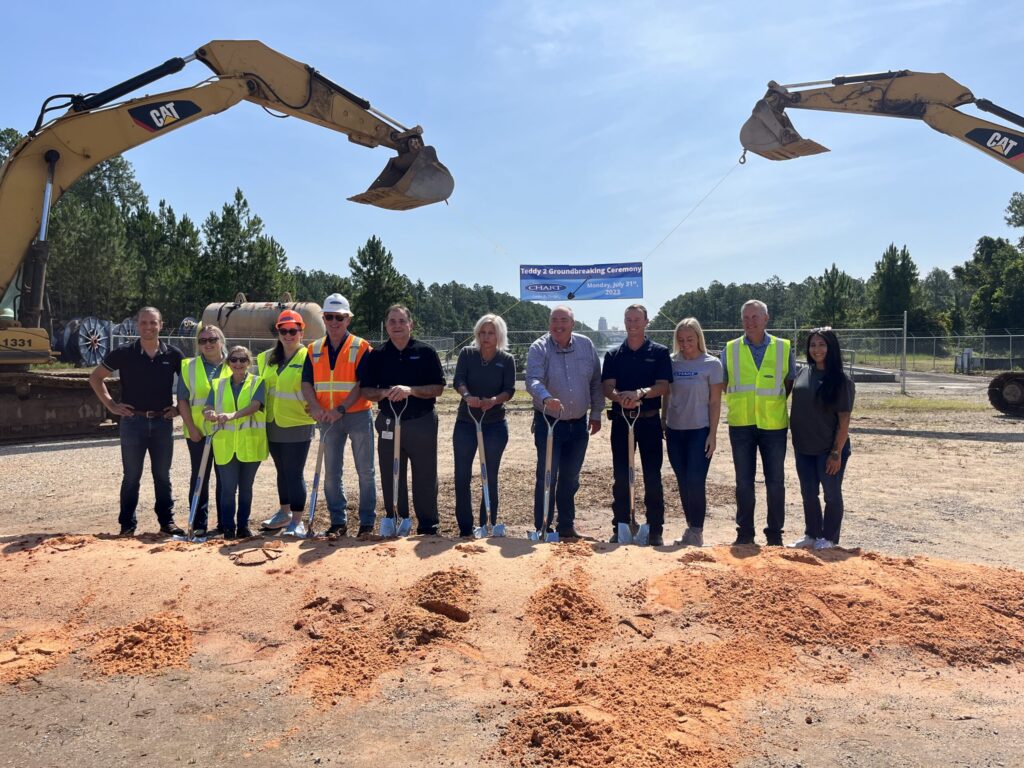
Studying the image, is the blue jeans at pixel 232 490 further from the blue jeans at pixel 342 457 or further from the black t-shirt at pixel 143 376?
the black t-shirt at pixel 143 376

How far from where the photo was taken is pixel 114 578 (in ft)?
15.8

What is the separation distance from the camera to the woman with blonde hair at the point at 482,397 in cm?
598

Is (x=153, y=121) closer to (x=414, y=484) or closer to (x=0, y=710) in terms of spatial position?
(x=414, y=484)

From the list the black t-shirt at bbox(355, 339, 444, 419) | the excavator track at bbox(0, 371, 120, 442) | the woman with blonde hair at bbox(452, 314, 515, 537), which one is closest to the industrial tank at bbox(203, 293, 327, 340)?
the excavator track at bbox(0, 371, 120, 442)

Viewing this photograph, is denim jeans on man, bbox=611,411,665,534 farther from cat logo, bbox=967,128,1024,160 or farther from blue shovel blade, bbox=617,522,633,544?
cat logo, bbox=967,128,1024,160

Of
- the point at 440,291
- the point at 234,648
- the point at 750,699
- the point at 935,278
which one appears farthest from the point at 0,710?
the point at 935,278

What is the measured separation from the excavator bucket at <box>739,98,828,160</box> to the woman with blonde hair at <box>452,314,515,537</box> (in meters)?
9.98

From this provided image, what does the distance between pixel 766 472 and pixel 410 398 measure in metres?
2.95

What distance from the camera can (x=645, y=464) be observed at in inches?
237

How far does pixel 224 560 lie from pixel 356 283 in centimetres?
3808

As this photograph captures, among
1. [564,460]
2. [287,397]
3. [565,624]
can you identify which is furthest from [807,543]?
[287,397]

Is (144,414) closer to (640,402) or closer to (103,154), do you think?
(640,402)

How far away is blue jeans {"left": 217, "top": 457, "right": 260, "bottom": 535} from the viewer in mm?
6195

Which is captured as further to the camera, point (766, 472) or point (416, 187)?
point (416, 187)
